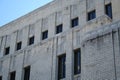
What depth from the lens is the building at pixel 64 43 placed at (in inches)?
663

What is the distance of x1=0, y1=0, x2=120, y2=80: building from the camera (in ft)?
55.3

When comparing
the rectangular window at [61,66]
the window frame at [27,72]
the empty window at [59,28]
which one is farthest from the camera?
the window frame at [27,72]

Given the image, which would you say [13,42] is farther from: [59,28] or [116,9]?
[116,9]

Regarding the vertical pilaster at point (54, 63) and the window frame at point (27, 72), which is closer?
the vertical pilaster at point (54, 63)

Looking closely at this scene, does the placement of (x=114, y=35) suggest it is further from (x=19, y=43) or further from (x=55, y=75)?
(x=19, y=43)

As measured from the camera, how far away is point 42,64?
24844 millimetres

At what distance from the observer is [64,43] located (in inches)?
945

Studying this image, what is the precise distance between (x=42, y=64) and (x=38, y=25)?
4.28 m

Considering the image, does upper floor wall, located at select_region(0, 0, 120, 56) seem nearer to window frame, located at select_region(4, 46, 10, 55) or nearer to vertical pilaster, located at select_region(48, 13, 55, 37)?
vertical pilaster, located at select_region(48, 13, 55, 37)

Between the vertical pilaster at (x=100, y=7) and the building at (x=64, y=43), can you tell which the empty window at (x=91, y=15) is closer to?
the building at (x=64, y=43)

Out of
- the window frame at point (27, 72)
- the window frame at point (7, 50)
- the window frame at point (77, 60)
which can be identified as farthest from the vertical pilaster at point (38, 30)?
the window frame at point (77, 60)

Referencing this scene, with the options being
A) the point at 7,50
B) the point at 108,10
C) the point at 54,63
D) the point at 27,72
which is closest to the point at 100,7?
the point at 108,10

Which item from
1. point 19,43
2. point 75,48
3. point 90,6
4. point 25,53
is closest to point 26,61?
point 25,53

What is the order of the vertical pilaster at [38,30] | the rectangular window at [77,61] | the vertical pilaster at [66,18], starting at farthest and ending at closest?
the vertical pilaster at [38,30]
the vertical pilaster at [66,18]
the rectangular window at [77,61]
